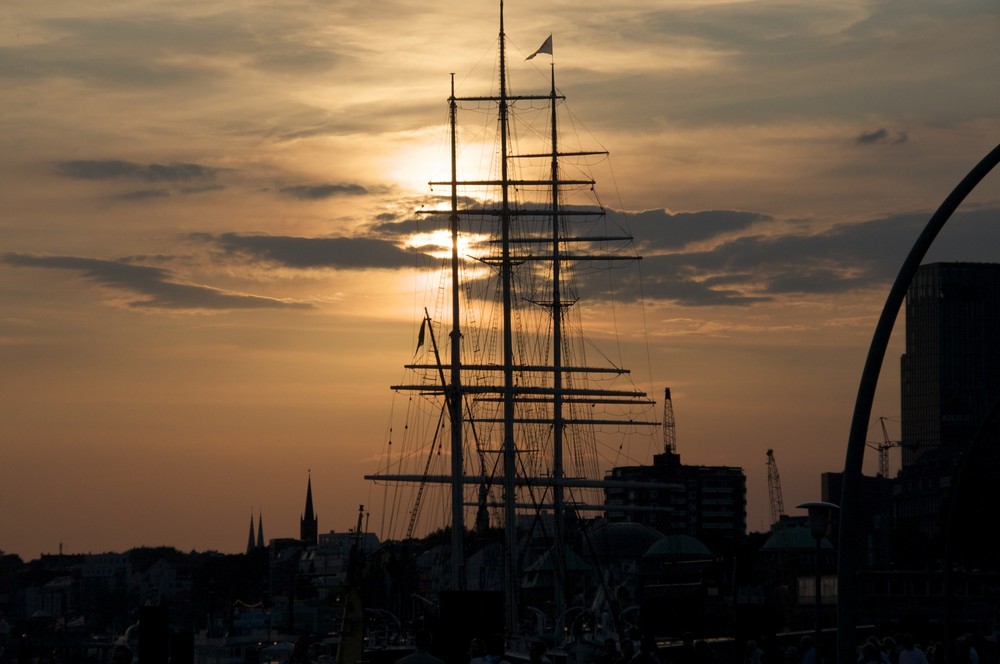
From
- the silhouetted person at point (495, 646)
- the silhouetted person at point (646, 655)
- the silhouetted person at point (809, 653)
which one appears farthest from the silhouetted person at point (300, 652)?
the silhouetted person at point (809, 653)

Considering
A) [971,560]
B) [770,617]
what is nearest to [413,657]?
[770,617]

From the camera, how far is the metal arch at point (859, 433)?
22625 millimetres

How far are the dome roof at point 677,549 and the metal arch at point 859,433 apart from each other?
15716 cm

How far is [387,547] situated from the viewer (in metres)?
82.4

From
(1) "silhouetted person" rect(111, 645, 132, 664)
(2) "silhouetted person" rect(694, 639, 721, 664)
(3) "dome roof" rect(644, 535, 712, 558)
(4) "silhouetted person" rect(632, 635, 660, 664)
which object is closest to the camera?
(1) "silhouetted person" rect(111, 645, 132, 664)

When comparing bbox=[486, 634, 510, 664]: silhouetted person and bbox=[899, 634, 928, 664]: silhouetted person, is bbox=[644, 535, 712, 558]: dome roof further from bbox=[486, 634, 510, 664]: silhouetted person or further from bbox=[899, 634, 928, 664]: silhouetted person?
bbox=[486, 634, 510, 664]: silhouetted person

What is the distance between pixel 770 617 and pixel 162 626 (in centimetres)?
1249

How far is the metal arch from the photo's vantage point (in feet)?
74.2

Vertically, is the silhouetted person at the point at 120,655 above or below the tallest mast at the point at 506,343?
below

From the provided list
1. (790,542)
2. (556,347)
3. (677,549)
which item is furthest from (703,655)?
(677,549)

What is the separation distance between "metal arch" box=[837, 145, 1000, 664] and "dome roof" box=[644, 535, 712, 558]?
15716 centimetres

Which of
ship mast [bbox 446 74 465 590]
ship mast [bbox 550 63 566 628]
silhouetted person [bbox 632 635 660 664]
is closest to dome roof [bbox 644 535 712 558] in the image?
ship mast [bbox 550 63 566 628]

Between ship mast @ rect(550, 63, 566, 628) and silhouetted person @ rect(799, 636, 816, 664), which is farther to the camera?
ship mast @ rect(550, 63, 566, 628)

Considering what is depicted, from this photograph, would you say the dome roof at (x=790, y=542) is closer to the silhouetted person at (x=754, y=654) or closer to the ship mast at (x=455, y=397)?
the ship mast at (x=455, y=397)
